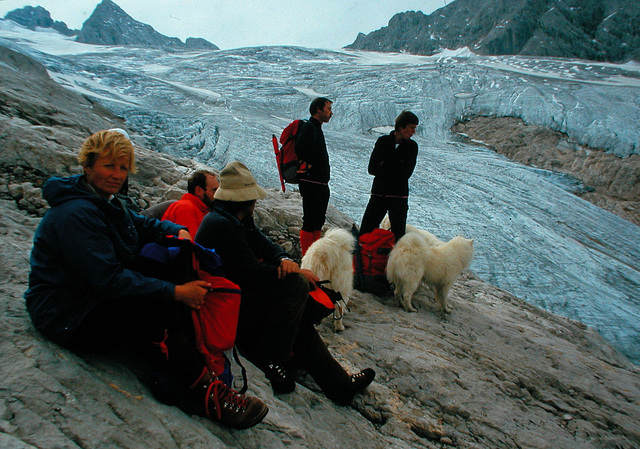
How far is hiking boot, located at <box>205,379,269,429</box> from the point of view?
1.69 meters

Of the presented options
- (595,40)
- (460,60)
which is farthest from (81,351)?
(595,40)

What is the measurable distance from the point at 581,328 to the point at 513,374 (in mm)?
2903

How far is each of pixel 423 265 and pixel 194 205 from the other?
2877 millimetres

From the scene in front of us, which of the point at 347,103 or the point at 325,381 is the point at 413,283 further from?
the point at 347,103

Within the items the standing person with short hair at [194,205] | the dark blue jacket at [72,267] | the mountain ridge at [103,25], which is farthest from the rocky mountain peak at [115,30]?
the dark blue jacket at [72,267]

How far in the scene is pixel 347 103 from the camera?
15.9m

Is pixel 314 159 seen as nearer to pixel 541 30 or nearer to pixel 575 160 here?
A: pixel 575 160

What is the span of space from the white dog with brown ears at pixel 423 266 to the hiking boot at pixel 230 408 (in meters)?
2.89

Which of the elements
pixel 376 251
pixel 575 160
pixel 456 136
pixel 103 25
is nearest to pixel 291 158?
pixel 376 251

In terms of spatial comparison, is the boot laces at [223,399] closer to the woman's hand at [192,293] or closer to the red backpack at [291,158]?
the woman's hand at [192,293]

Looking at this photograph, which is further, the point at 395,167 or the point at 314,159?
the point at 395,167

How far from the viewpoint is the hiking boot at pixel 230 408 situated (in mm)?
1690

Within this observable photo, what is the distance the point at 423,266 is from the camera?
434 cm

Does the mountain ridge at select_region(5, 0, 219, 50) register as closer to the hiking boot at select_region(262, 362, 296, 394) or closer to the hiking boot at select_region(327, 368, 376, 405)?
the hiking boot at select_region(262, 362, 296, 394)
